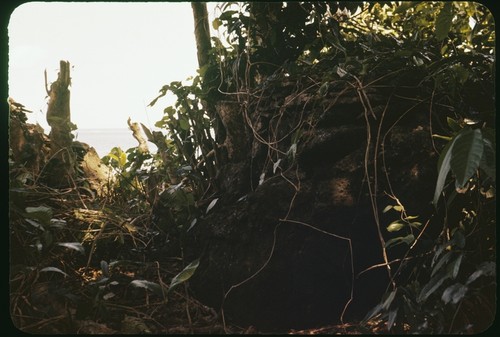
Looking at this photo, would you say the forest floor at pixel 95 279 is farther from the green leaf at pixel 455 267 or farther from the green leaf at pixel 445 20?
the green leaf at pixel 445 20

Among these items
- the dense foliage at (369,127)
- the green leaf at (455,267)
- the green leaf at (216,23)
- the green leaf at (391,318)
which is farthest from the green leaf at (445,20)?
the green leaf at (216,23)

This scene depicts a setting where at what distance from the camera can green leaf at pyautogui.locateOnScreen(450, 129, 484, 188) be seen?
0.80 metres

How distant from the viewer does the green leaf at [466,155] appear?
0.80 metres

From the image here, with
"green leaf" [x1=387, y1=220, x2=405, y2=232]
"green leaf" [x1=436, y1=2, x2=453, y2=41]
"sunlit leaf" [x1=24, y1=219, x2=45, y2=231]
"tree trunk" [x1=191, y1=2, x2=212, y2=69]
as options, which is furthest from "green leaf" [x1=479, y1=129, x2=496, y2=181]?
"tree trunk" [x1=191, y1=2, x2=212, y2=69]

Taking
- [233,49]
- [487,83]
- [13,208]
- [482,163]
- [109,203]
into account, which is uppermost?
[233,49]

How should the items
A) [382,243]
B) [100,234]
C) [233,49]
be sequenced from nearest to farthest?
[382,243] → [100,234] → [233,49]

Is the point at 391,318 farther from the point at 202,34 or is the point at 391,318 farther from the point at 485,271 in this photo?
the point at 202,34

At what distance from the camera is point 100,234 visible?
→ 1.58m

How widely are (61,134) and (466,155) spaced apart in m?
1.74

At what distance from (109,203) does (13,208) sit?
2.12 ft

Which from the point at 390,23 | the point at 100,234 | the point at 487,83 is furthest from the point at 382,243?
the point at 390,23

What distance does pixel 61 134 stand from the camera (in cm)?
203

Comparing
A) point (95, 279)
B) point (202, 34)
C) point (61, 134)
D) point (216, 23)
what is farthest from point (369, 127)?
point (61, 134)

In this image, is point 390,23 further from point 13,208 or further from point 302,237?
point 13,208
